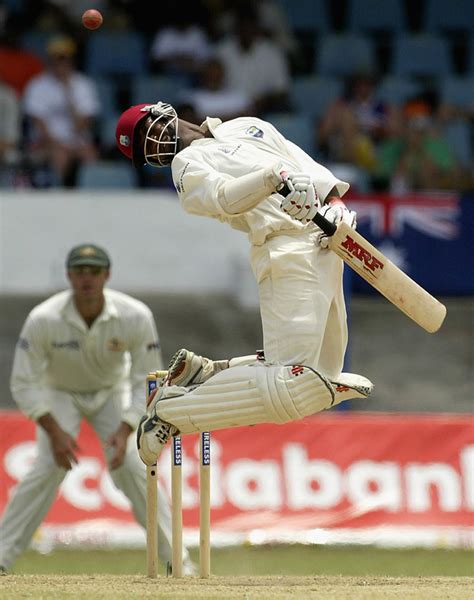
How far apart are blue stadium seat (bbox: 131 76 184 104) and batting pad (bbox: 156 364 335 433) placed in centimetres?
660

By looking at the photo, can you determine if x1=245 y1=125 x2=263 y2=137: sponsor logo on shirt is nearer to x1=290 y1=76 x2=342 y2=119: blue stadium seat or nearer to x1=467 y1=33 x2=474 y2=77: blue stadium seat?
x1=290 y1=76 x2=342 y2=119: blue stadium seat

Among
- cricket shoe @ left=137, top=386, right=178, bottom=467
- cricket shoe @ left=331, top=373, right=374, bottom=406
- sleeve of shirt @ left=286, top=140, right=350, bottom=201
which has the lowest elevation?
cricket shoe @ left=137, top=386, right=178, bottom=467

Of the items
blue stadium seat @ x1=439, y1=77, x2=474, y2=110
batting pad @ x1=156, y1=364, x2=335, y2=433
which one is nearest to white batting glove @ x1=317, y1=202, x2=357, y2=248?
batting pad @ x1=156, y1=364, x2=335, y2=433

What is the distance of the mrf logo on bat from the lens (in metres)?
5.86

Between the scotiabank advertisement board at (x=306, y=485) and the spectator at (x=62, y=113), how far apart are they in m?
3.39

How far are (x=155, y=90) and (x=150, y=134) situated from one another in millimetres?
6503

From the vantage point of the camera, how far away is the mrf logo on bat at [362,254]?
586 centimetres

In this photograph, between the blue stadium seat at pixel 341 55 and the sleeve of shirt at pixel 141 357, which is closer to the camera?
the sleeve of shirt at pixel 141 357

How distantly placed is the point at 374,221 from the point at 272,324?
5370mm

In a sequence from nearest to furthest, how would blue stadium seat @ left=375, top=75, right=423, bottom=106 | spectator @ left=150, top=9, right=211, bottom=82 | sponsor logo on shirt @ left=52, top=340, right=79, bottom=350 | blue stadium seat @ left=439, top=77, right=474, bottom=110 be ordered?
sponsor logo on shirt @ left=52, top=340, right=79, bottom=350
spectator @ left=150, top=9, right=211, bottom=82
blue stadium seat @ left=375, top=75, right=423, bottom=106
blue stadium seat @ left=439, top=77, right=474, bottom=110

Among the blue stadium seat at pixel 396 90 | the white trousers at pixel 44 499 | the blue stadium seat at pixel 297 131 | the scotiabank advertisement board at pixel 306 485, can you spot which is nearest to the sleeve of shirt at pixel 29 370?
the white trousers at pixel 44 499

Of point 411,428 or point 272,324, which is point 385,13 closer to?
point 411,428

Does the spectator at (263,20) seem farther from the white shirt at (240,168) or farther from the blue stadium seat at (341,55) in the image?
the white shirt at (240,168)

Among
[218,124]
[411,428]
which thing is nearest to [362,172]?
[411,428]
